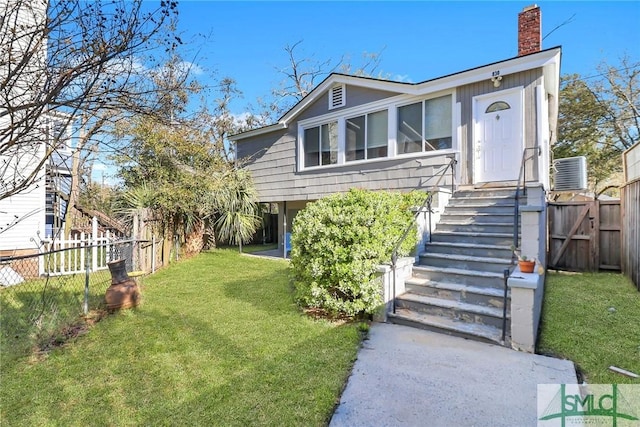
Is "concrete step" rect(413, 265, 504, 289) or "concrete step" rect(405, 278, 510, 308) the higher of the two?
"concrete step" rect(413, 265, 504, 289)

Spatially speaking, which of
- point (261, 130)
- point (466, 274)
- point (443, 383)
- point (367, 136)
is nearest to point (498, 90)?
point (367, 136)

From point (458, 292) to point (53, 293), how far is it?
6.95 meters

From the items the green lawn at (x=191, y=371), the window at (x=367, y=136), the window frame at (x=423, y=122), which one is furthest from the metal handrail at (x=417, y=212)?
the window at (x=367, y=136)

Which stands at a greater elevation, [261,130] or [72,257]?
[261,130]

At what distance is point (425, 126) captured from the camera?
315 inches

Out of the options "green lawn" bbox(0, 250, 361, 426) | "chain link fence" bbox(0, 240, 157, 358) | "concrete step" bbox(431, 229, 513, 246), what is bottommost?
"green lawn" bbox(0, 250, 361, 426)

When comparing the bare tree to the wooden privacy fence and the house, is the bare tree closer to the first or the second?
the house

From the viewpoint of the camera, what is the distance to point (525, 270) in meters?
3.79

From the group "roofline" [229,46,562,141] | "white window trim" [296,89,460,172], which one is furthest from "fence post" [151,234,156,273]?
"roofline" [229,46,562,141]

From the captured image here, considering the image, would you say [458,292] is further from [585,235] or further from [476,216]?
[585,235]

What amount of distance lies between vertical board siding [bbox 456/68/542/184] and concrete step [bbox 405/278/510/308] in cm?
367

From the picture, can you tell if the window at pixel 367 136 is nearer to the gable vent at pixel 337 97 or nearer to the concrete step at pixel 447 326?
the gable vent at pixel 337 97

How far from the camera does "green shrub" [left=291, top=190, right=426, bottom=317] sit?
4.37 metres

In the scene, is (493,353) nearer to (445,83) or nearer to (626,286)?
(626,286)
